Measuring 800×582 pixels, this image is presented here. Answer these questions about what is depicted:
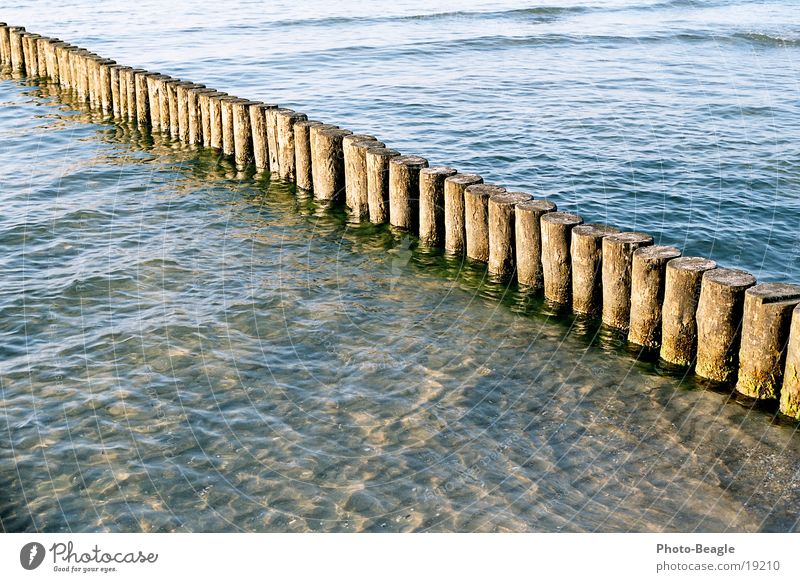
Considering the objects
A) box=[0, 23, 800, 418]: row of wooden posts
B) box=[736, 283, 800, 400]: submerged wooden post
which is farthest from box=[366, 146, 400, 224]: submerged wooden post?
box=[736, 283, 800, 400]: submerged wooden post

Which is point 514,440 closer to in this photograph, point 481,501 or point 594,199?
point 481,501

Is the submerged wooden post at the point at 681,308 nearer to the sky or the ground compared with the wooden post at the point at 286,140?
nearer to the ground

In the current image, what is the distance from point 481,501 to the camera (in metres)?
6.96

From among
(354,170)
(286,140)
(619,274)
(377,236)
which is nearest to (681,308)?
(619,274)

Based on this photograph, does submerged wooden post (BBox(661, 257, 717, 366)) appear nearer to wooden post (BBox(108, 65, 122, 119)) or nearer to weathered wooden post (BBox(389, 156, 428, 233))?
weathered wooden post (BBox(389, 156, 428, 233))

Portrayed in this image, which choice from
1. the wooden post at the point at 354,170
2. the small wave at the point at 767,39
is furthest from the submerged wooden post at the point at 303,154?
the small wave at the point at 767,39

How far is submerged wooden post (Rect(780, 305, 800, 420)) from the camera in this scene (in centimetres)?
754

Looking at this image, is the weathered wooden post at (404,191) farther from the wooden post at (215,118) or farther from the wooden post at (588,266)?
the wooden post at (215,118)

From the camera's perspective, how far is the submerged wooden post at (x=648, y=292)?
28.5 feet

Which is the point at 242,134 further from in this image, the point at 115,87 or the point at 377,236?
the point at 115,87

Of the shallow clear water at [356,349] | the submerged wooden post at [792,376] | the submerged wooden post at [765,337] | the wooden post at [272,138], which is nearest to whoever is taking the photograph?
the shallow clear water at [356,349]

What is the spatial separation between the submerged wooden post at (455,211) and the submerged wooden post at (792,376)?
4213mm

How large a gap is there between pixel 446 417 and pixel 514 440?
2.20 feet
